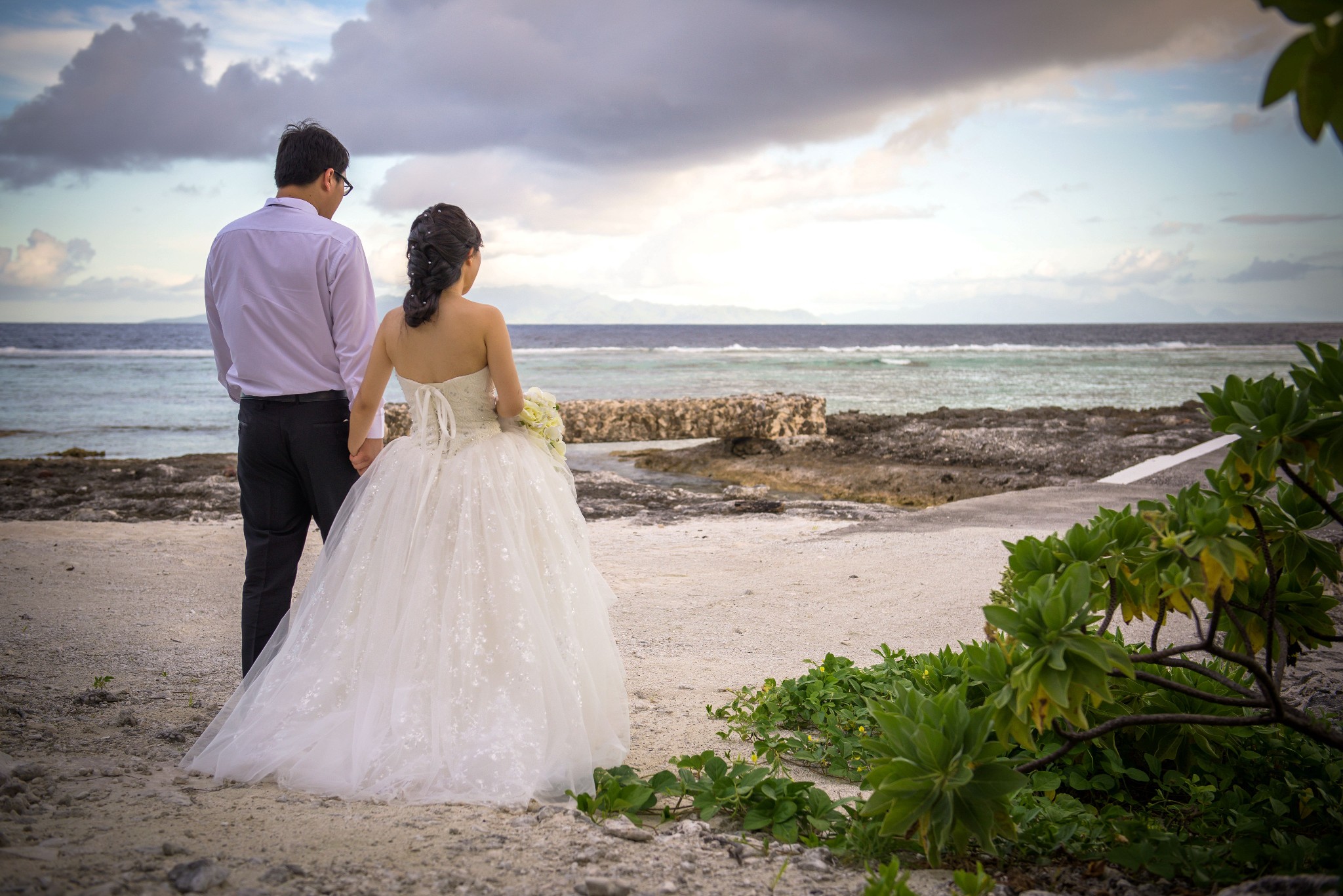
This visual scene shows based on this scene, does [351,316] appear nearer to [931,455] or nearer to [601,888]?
[601,888]

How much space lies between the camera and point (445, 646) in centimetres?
267

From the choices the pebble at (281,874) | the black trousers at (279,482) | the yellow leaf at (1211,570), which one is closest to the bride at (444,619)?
the black trousers at (279,482)

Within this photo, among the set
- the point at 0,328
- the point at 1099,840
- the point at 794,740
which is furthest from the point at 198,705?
the point at 0,328

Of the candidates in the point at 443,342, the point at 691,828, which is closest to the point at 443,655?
the point at 691,828

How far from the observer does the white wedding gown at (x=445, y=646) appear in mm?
2482

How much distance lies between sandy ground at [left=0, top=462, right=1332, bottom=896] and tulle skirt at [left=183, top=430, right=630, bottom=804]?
15 cm

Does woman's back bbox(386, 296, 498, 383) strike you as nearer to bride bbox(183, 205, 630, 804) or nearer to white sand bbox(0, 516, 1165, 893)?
bride bbox(183, 205, 630, 804)

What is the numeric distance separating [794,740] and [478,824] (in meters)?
1.21

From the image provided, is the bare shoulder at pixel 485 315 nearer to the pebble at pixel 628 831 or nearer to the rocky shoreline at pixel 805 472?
the pebble at pixel 628 831

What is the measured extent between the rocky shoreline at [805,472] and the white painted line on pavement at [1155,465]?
2.18 feet

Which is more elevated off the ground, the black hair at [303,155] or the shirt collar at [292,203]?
the black hair at [303,155]

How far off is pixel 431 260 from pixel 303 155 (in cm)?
82

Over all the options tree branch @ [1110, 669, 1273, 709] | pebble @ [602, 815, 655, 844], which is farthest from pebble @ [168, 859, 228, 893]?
tree branch @ [1110, 669, 1273, 709]

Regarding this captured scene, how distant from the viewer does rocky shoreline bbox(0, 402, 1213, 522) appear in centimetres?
820
